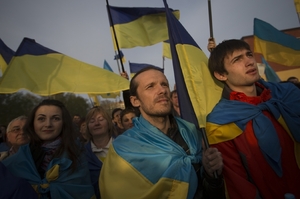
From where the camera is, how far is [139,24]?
547 cm

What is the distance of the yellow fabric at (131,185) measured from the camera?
1390 millimetres

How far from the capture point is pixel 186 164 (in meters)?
1.50

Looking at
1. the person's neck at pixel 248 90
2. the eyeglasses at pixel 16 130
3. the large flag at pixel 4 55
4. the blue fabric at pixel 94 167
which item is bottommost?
the blue fabric at pixel 94 167

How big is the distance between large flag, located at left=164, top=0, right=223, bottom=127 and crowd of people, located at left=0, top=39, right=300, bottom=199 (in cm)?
11

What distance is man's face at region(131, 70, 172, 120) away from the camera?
180 centimetres

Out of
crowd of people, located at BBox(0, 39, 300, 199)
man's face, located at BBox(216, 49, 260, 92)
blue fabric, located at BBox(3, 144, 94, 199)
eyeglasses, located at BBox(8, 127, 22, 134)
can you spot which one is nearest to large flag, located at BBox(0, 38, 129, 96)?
eyeglasses, located at BBox(8, 127, 22, 134)

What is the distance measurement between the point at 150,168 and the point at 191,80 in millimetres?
897


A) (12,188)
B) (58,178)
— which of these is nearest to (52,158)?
(58,178)

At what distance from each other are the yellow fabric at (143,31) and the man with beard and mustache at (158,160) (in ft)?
11.9

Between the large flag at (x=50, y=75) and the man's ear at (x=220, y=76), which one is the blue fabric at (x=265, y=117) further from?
the large flag at (x=50, y=75)

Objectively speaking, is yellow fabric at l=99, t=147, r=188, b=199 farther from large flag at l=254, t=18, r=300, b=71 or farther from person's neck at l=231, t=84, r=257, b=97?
large flag at l=254, t=18, r=300, b=71

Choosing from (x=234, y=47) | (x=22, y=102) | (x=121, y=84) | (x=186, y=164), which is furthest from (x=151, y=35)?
(x=22, y=102)

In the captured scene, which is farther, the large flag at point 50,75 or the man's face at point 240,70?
the large flag at point 50,75

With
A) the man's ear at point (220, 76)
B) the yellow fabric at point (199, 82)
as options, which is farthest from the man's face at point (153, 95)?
the man's ear at point (220, 76)
